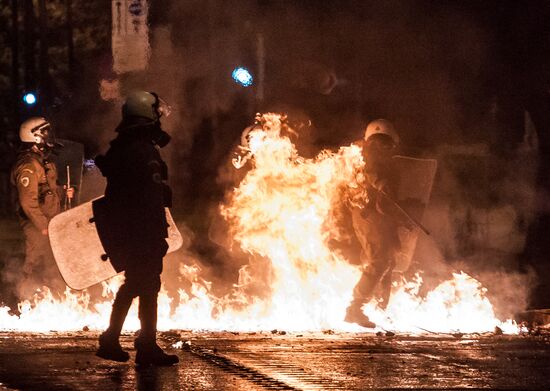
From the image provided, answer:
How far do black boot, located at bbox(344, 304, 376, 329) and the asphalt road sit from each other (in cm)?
95

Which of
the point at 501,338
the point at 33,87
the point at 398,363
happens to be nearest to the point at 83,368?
the point at 398,363

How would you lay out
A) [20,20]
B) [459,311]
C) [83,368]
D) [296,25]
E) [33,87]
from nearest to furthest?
[83,368] < [459,311] < [296,25] < [33,87] < [20,20]

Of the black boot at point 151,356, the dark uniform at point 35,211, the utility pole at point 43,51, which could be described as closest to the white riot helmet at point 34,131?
the dark uniform at point 35,211

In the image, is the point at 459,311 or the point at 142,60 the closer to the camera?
the point at 459,311

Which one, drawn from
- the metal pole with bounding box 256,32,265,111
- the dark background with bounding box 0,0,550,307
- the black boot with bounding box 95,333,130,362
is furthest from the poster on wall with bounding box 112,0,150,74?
the black boot with bounding box 95,333,130,362

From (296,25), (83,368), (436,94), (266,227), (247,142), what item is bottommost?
(83,368)

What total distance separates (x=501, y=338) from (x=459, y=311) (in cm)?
171

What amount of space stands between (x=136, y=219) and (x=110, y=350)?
885 millimetres

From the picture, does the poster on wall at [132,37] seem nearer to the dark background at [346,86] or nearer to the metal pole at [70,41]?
the dark background at [346,86]

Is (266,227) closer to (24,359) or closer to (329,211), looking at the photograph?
(329,211)

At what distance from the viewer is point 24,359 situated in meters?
7.98

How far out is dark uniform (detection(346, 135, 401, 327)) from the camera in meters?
11.5

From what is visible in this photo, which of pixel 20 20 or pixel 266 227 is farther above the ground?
pixel 20 20

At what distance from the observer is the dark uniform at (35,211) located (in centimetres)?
1189
